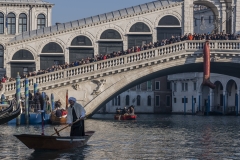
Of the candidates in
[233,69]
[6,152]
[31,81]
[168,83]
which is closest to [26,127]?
[31,81]

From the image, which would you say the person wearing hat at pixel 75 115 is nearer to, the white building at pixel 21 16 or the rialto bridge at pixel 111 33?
the rialto bridge at pixel 111 33

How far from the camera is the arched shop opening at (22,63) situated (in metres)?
57.6

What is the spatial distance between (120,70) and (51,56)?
7.53m

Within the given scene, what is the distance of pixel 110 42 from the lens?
58.6m

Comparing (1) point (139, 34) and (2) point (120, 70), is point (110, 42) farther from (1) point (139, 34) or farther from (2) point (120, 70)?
(2) point (120, 70)

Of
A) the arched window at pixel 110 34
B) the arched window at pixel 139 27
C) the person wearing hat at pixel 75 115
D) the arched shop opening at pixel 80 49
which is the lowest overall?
the person wearing hat at pixel 75 115

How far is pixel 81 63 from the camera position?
53.0m

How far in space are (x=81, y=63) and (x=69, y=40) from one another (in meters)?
5.35

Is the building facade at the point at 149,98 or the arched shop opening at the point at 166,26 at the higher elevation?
the arched shop opening at the point at 166,26

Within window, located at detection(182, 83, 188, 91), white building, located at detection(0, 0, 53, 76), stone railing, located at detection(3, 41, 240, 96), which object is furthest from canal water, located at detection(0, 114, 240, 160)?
window, located at detection(182, 83, 188, 91)

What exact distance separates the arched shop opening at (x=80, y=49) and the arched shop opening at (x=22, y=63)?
2823 millimetres

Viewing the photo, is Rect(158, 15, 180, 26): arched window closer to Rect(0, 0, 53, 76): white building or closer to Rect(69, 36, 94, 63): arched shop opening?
Rect(69, 36, 94, 63): arched shop opening

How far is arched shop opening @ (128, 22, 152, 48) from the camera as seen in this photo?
5831cm

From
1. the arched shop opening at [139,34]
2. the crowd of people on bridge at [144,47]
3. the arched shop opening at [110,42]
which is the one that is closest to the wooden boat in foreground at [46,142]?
the crowd of people on bridge at [144,47]
